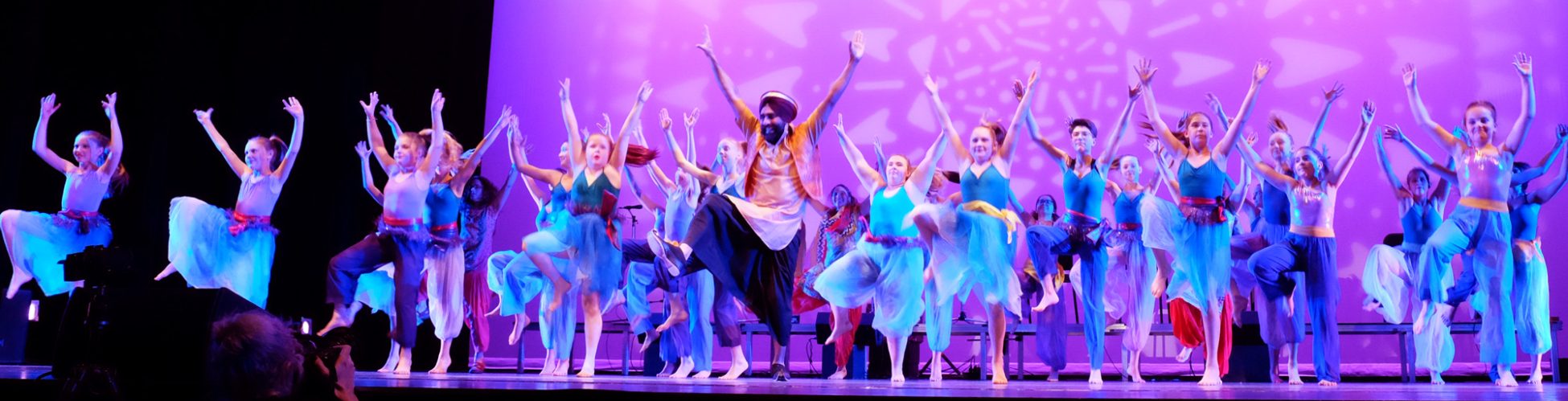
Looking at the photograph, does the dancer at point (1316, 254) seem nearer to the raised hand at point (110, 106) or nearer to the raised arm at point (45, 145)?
the raised hand at point (110, 106)

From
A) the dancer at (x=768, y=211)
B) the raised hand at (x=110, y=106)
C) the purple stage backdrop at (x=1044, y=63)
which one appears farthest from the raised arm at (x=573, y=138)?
the purple stage backdrop at (x=1044, y=63)

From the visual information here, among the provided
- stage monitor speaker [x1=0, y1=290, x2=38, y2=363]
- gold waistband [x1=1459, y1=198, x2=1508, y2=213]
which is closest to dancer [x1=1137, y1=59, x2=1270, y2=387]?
gold waistband [x1=1459, y1=198, x2=1508, y2=213]

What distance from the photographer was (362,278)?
6.91 meters

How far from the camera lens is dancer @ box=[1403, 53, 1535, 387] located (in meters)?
5.96

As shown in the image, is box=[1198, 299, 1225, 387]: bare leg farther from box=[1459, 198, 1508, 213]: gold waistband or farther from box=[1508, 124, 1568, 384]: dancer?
box=[1508, 124, 1568, 384]: dancer

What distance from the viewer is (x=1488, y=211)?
19.6 feet

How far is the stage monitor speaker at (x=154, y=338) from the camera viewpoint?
3504 mm

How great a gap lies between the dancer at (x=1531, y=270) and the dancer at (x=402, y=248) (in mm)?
5447

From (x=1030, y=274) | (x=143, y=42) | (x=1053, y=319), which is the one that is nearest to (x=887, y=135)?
(x=1030, y=274)

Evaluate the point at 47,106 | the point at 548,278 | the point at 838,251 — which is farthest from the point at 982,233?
the point at 47,106

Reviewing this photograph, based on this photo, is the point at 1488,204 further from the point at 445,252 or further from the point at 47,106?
the point at 47,106

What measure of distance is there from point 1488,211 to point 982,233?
2570mm

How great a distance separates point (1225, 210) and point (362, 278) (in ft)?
15.0

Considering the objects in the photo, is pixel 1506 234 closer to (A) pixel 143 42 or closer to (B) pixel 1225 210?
(B) pixel 1225 210
